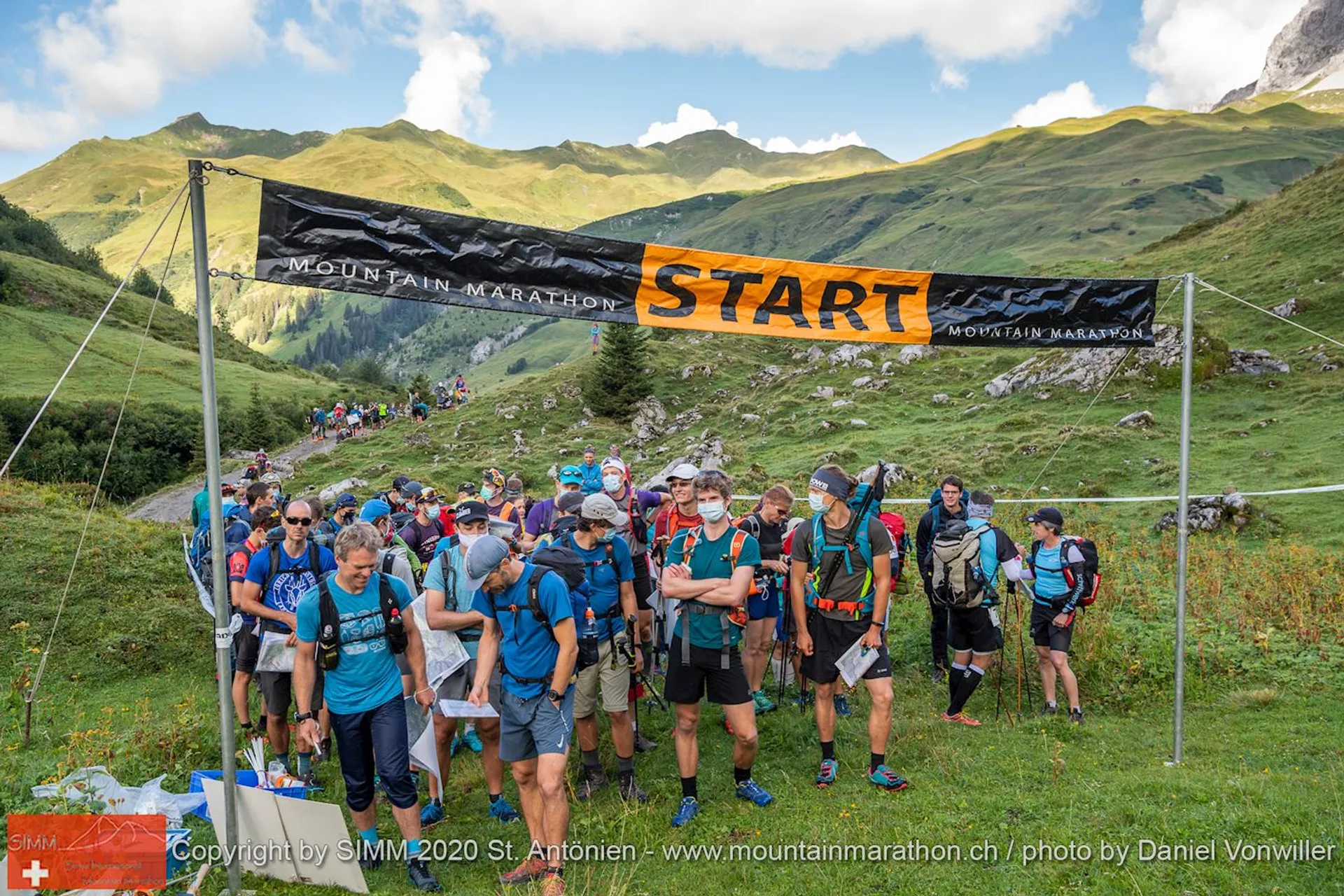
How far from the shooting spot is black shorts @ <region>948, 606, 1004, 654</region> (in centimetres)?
828

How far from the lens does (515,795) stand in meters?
7.32

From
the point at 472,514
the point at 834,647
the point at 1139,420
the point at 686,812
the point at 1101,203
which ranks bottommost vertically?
the point at 686,812

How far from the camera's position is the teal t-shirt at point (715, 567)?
20.7ft

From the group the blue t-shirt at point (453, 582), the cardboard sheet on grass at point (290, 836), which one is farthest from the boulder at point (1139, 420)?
the cardboard sheet on grass at point (290, 836)

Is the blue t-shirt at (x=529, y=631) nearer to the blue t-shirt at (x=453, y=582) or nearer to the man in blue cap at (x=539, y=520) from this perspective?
the blue t-shirt at (x=453, y=582)

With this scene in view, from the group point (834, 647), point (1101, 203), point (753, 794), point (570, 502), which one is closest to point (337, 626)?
point (570, 502)

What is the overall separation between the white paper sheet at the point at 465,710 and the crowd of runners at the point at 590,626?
0.04m

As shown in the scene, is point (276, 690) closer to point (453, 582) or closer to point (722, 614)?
point (453, 582)

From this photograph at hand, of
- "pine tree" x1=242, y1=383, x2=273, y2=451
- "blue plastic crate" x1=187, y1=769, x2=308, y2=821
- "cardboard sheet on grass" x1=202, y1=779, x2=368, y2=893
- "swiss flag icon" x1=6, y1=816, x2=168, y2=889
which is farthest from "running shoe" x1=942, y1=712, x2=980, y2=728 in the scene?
"pine tree" x1=242, y1=383, x2=273, y2=451

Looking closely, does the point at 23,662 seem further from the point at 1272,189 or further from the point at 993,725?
the point at 1272,189

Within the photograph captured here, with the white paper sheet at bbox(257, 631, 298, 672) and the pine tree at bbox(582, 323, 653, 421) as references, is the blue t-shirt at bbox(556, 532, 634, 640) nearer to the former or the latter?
the white paper sheet at bbox(257, 631, 298, 672)

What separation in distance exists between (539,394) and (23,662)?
3466 cm

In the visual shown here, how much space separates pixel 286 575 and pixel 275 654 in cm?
76

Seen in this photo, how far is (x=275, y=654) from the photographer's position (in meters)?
7.37
